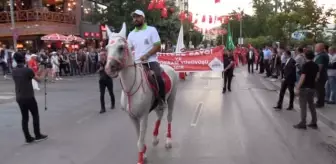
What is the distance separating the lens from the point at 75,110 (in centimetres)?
1262

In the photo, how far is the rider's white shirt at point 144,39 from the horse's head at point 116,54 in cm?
76

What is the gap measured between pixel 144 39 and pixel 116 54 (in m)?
1.15

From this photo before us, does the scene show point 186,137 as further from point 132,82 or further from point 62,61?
point 62,61

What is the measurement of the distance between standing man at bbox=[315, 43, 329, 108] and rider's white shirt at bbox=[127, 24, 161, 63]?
6.83 metres

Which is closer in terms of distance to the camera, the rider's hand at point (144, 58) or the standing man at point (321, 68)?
the rider's hand at point (144, 58)

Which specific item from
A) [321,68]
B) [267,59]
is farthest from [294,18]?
[321,68]

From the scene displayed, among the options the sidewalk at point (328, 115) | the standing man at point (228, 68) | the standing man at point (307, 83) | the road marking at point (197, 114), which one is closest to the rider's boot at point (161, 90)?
the road marking at point (197, 114)

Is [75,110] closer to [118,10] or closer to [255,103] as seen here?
[255,103]

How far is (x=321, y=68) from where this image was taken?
38.4ft

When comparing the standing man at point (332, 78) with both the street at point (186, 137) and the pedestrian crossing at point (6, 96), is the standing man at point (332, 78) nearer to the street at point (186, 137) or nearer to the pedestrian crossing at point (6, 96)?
the street at point (186, 137)

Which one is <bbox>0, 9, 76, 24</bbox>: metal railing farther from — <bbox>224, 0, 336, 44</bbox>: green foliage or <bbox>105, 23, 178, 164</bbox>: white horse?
<bbox>105, 23, 178, 164</bbox>: white horse

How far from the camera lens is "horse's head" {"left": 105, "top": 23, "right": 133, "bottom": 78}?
216 inches

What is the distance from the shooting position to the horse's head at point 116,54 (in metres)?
5.49

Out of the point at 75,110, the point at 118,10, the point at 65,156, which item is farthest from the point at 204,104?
the point at 118,10
